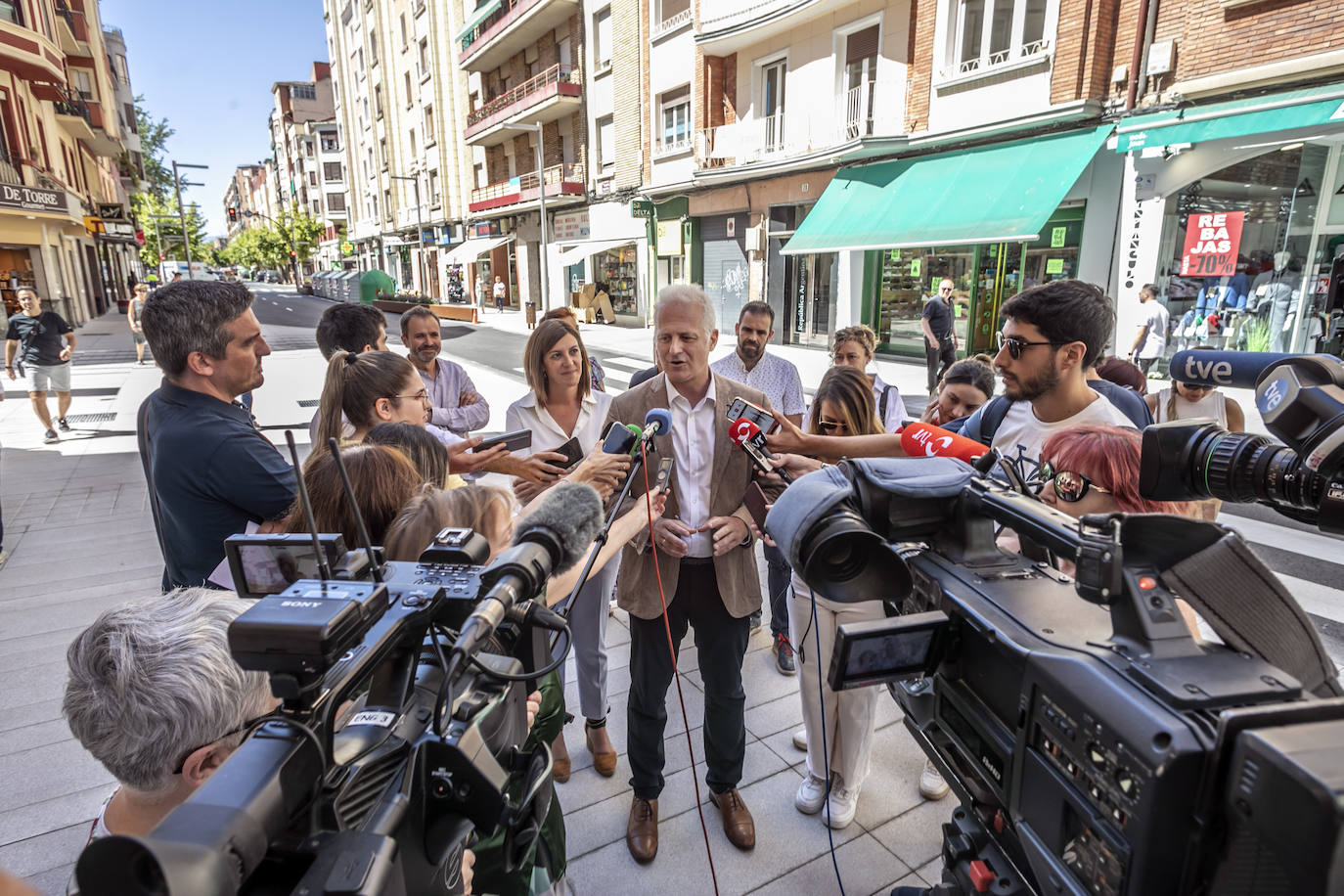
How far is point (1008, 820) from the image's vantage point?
3.57 ft

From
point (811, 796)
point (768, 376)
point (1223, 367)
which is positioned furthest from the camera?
point (768, 376)

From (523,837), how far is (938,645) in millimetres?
802

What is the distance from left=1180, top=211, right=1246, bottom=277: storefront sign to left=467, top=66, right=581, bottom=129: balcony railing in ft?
66.8

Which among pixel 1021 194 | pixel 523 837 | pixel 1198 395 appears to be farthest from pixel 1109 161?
pixel 523 837

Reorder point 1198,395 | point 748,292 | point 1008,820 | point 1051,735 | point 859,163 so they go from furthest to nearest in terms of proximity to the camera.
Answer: point 748,292, point 859,163, point 1198,395, point 1008,820, point 1051,735

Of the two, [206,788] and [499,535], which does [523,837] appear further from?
[499,535]

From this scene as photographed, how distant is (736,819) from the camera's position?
8.38 feet

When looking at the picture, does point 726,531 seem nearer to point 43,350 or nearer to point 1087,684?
point 1087,684

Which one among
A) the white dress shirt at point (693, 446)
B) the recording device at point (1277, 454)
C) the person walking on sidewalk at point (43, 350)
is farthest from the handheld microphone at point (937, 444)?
the person walking on sidewalk at point (43, 350)

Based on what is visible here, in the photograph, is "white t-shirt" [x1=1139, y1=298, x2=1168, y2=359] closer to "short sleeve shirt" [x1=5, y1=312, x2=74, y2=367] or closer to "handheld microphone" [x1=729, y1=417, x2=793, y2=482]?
"handheld microphone" [x1=729, y1=417, x2=793, y2=482]

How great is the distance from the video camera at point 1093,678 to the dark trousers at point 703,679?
1.19 meters

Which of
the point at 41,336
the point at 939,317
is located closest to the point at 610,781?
the point at 41,336

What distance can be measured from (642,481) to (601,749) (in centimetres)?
139

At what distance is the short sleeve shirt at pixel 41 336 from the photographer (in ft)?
26.8
